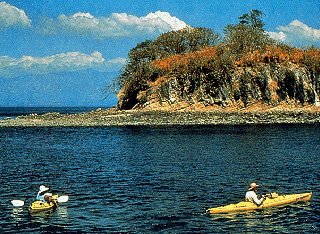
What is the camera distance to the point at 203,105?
4368 inches

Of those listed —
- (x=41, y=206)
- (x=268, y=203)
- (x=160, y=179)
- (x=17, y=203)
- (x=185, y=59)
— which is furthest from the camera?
(x=185, y=59)

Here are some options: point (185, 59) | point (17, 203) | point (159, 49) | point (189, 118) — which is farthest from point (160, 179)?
point (159, 49)

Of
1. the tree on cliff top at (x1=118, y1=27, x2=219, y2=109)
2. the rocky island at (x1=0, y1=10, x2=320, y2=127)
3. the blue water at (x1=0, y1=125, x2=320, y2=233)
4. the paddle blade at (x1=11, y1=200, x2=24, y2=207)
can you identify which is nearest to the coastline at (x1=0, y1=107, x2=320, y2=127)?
the rocky island at (x1=0, y1=10, x2=320, y2=127)

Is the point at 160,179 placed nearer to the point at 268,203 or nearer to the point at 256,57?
the point at 268,203

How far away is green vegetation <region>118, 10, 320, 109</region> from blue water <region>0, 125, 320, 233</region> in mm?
34394

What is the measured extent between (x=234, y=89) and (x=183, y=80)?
1225cm

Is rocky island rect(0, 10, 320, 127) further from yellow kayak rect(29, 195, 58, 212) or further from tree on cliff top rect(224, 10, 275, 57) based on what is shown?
yellow kayak rect(29, 195, 58, 212)

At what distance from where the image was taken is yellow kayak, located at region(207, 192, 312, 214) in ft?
92.4

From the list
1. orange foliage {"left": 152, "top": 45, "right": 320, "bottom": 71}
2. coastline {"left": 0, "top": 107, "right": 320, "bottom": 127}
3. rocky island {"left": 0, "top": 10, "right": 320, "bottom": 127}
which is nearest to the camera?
coastline {"left": 0, "top": 107, "right": 320, "bottom": 127}

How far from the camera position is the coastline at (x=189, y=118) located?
→ 95688 millimetres

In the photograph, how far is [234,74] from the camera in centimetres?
11200

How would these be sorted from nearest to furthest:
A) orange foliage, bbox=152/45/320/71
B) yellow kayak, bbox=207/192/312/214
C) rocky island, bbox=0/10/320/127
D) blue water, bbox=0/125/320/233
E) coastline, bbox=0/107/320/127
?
blue water, bbox=0/125/320/233 < yellow kayak, bbox=207/192/312/214 < coastline, bbox=0/107/320/127 < rocky island, bbox=0/10/320/127 < orange foliage, bbox=152/45/320/71

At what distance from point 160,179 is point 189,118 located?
59890mm

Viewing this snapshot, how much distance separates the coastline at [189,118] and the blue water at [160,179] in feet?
62.1
